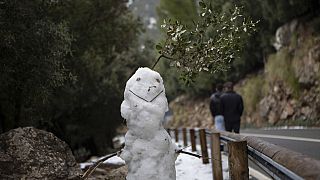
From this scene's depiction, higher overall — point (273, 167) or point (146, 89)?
point (146, 89)

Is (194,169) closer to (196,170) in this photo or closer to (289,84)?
(196,170)

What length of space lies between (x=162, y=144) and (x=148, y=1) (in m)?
111

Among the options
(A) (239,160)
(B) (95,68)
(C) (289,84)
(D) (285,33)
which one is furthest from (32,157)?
(D) (285,33)

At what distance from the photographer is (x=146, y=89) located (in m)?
4.95

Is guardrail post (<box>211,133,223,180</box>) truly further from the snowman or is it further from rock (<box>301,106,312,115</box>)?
rock (<box>301,106,312,115</box>)

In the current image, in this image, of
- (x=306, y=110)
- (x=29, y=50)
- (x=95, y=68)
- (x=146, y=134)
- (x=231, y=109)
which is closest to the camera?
(x=146, y=134)

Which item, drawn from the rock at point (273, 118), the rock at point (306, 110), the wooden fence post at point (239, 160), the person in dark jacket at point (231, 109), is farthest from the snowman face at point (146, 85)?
the rock at point (273, 118)

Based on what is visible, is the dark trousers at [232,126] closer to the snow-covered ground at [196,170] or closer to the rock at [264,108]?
the snow-covered ground at [196,170]

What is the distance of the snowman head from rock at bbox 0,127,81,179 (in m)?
2.57

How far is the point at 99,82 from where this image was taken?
19.0 metres

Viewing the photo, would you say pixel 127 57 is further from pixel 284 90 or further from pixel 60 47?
pixel 60 47

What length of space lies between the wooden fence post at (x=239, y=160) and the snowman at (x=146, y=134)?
0.75 meters

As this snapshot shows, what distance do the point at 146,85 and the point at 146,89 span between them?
60 millimetres

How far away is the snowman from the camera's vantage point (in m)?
4.88
